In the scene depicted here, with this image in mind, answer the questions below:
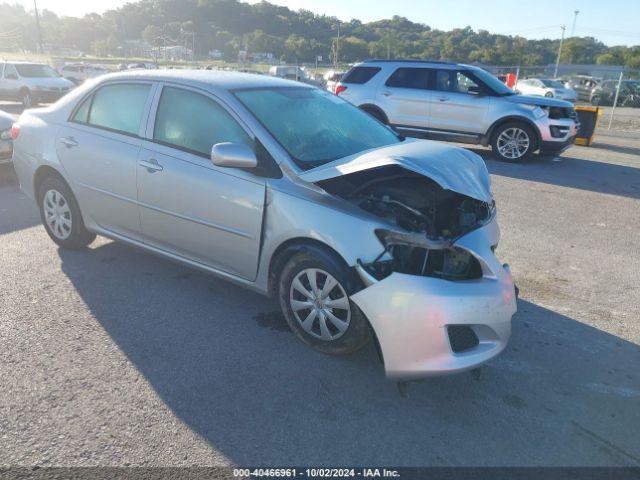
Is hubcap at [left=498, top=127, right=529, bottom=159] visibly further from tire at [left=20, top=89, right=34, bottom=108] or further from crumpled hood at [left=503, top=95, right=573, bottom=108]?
tire at [left=20, top=89, right=34, bottom=108]

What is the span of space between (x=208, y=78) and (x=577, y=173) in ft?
26.5

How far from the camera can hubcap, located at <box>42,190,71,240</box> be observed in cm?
478

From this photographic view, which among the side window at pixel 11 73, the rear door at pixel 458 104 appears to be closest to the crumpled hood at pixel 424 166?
the rear door at pixel 458 104

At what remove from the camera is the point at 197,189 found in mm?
3688

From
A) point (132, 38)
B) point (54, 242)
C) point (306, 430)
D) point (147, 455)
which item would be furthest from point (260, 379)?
point (132, 38)

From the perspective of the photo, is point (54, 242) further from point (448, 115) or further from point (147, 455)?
point (448, 115)

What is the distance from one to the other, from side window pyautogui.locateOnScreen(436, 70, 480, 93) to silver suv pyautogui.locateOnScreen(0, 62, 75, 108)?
14.7m

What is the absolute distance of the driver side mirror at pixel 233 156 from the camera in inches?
129

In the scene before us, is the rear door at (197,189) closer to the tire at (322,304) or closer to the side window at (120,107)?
the side window at (120,107)

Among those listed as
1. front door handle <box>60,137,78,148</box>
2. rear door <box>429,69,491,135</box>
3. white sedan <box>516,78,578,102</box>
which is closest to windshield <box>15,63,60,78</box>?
rear door <box>429,69,491,135</box>

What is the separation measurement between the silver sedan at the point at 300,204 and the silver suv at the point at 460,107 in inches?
261

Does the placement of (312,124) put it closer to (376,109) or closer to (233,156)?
(233,156)

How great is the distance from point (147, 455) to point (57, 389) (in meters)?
0.84

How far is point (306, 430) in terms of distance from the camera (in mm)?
2668
